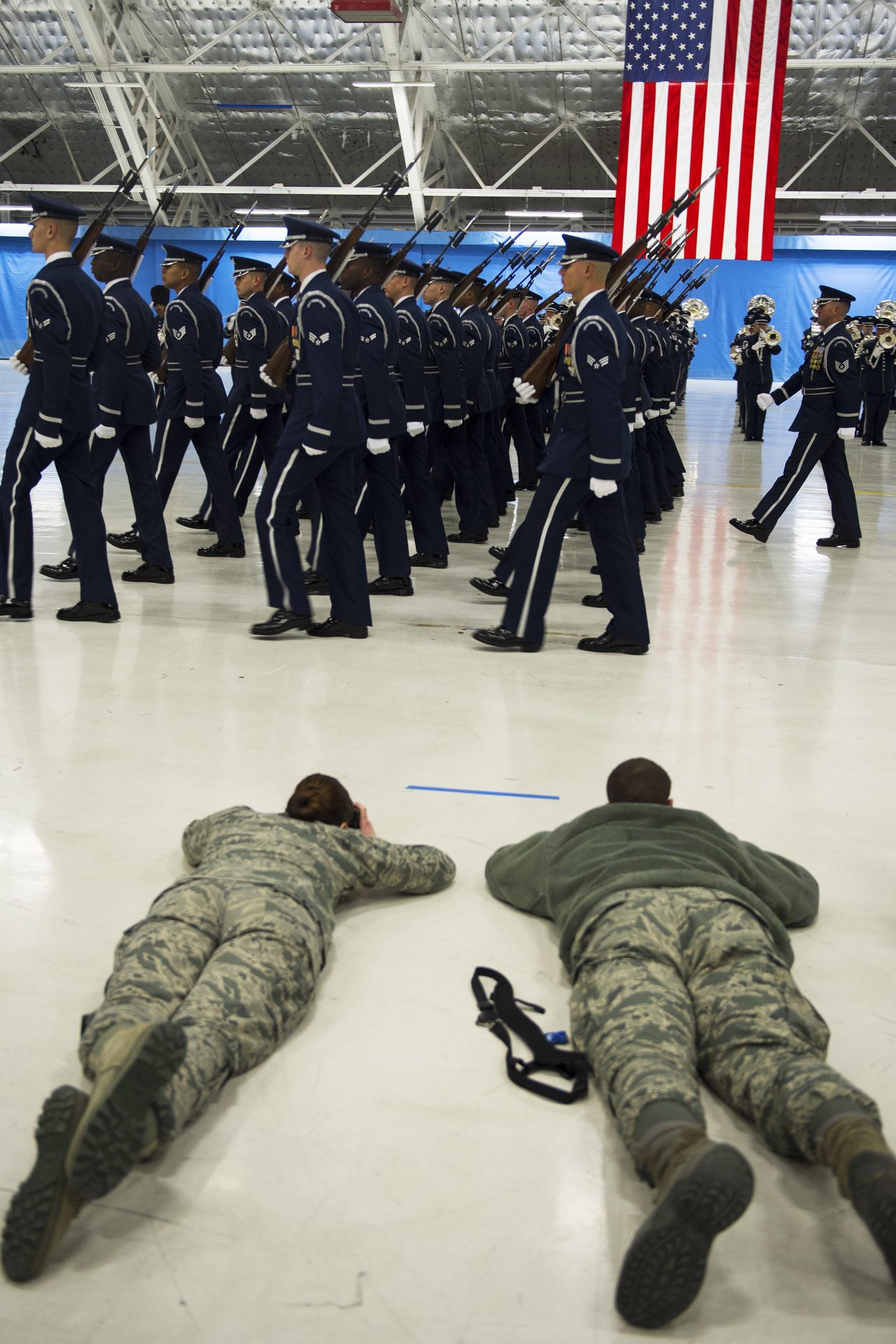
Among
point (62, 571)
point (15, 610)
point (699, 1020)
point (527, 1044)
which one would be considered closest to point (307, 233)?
point (15, 610)

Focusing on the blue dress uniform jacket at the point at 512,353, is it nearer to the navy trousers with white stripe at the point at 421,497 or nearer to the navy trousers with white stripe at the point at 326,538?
the navy trousers with white stripe at the point at 421,497

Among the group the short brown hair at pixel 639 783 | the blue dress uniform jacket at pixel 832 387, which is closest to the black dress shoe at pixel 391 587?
the blue dress uniform jacket at pixel 832 387

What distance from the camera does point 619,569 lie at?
228 inches

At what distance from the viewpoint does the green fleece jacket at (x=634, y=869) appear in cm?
263

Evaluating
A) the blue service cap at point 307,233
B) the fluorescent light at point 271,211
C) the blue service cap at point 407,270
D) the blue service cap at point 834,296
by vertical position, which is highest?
the fluorescent light at point 271,211

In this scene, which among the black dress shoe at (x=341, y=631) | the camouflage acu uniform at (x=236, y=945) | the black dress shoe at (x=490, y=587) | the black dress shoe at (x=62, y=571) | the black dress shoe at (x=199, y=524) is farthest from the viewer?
the black dress shoe at (x=199, y=524)

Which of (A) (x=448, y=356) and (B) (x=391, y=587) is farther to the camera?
(A) (x=448, y=356)

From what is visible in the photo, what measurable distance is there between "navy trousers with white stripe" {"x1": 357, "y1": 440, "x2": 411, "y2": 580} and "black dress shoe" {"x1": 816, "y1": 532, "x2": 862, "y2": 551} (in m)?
3.62

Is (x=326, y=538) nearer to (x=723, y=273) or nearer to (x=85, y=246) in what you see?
(x=85, y=246)

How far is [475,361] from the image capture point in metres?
8.85

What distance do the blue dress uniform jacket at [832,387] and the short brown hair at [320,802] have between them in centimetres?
648

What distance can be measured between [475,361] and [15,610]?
411 centimetres

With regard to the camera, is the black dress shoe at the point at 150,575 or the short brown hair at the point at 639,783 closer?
the short brown hair at the point at 639,783

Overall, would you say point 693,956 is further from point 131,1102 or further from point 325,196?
point 325,196
